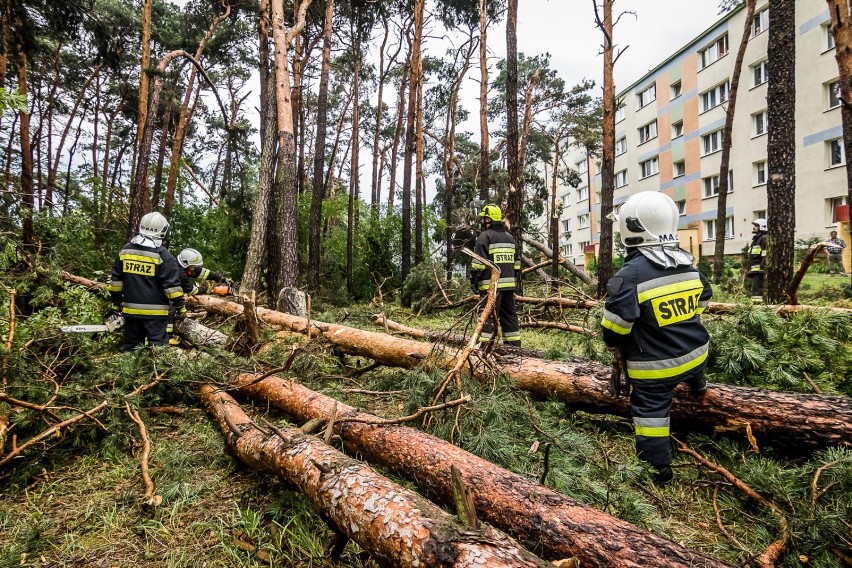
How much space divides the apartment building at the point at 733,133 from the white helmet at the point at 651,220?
51.5ft

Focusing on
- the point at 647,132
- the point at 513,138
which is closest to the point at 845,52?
the point at 513,138

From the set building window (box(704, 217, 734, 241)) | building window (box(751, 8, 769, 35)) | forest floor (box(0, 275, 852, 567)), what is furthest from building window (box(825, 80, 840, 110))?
forest floor (box(0, 275, 852, 567))

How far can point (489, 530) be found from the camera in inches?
60.8

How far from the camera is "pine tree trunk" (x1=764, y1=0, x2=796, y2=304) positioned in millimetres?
6008

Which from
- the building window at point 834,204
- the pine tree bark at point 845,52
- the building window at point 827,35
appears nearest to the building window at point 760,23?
the building window at point 827,35

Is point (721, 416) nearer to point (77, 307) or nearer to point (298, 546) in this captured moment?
point (298, 546)

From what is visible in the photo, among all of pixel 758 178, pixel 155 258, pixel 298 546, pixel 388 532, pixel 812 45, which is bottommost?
pixel 298 546

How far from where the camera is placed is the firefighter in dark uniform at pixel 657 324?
2621 mm

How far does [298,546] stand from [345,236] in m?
13.2

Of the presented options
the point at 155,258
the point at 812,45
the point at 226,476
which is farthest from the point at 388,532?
the point at 812,45

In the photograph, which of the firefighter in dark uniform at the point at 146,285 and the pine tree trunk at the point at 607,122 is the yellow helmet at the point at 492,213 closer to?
the firefighter in dark uniform at the point at 146,285

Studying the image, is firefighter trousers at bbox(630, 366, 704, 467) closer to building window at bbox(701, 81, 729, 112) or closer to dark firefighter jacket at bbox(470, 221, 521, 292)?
dark firefighter jacket at bbox(470, 221, 521, 292)

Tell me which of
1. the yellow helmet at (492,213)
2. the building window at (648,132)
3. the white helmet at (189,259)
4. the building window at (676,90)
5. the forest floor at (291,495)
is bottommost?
the forest floor at (291,495)

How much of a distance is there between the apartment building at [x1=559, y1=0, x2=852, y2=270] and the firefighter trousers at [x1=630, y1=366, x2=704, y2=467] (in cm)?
1613
